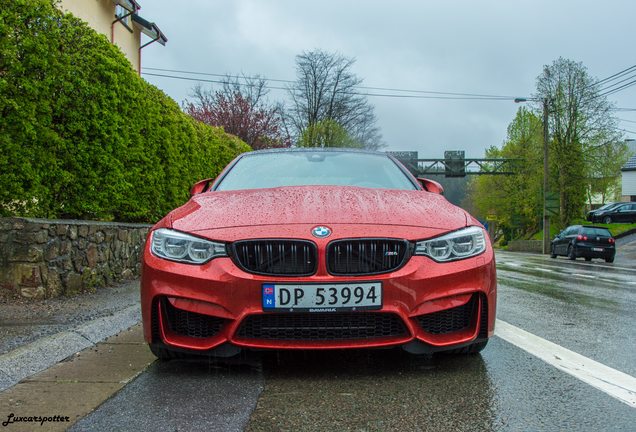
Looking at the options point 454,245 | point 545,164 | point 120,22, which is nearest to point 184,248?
point 454,245

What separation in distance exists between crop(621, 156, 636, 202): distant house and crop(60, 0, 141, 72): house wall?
174 ft

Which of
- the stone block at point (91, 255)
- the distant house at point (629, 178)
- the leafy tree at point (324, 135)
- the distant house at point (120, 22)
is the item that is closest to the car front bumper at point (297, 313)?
the stone block at point (91, 255)

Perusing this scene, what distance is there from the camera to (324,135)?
146 feet

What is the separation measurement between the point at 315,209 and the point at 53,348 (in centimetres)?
186

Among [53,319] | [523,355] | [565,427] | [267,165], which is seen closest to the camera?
[565,427]

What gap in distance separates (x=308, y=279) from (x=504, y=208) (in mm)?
57283

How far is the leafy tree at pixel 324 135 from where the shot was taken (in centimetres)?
4422

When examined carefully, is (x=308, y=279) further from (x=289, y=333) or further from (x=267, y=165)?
(x=267, y=165)

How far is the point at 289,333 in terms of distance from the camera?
2.97m

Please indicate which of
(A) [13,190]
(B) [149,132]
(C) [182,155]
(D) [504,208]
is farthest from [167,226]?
(D) [504,208]

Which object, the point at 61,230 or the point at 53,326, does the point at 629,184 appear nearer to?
the point at 61,230

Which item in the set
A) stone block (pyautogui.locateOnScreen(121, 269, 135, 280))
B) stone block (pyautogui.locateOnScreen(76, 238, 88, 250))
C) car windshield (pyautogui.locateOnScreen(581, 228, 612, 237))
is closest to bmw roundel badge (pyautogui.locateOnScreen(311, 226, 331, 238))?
stone block (pyautogui.locateOnScreen(76, 238, 88, 250))

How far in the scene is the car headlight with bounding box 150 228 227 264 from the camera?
3.08 metres

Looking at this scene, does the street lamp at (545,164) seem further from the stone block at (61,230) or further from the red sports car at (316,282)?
the red sports car at (316,282)
